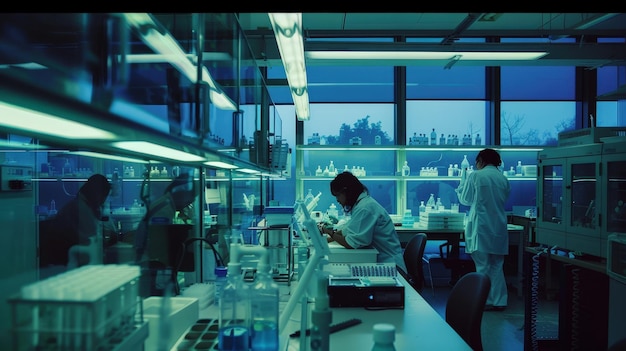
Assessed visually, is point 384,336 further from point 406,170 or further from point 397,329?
point 406,170

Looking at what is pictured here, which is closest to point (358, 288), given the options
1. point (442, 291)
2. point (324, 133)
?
point (442, 291)

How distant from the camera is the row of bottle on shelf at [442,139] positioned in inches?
225

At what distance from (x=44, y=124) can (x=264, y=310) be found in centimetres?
88

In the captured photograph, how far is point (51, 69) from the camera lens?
58cm

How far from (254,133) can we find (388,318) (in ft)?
4.98

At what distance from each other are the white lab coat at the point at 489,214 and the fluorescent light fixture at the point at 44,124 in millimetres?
4164

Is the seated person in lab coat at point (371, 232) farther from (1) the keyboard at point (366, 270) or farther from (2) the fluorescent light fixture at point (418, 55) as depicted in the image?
(2) the fluorescent light fixture at point (418, 55)

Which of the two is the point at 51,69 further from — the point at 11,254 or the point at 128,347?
the point at 11,254

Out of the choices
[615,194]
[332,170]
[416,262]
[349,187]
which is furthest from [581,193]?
[332,170]

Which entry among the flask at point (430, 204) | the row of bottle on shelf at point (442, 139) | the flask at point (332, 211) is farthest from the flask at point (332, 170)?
the flask at point (430, 204)

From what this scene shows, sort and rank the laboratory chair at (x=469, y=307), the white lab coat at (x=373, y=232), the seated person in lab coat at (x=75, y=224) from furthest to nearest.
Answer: the white lab coat at (x=373, y=232) < the seated person in lab coat at (x=75, y=224) < the laboratory chair at (x=469, y=307)

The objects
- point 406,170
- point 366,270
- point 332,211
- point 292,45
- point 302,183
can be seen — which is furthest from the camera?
point 302,183

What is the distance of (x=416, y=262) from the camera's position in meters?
3.38

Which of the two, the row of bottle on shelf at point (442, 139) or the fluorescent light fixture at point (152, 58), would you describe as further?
the row of bottle on shelf at point (442, 139)
